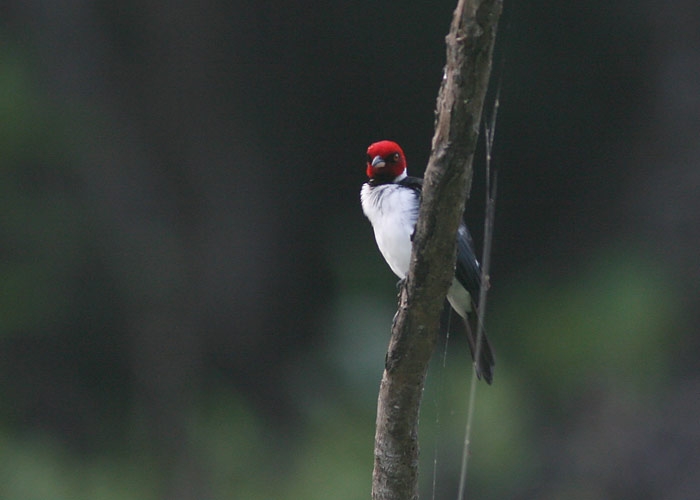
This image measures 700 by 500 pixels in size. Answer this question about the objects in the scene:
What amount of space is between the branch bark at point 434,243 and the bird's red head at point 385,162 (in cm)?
81

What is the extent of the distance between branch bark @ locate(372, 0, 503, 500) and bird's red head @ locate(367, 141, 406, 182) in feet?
2.66

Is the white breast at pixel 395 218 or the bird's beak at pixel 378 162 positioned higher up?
the bird's beak at pixel 378 162

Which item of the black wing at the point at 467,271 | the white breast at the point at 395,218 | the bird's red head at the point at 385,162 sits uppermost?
the bird's red head at the point at 385,162

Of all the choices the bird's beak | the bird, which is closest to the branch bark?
the bird

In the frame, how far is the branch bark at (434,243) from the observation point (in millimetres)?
1489

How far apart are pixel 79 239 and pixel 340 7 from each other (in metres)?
1.75

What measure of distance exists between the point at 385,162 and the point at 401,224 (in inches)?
8.0

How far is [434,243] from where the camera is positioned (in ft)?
5.42

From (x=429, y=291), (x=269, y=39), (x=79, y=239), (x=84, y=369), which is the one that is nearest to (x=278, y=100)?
(x=269, y=39)

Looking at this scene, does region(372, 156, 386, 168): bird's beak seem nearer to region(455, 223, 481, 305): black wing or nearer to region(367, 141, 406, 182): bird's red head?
region(367, 141, 406, 182): bird's red head

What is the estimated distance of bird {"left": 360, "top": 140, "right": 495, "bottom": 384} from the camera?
2447 millimetres

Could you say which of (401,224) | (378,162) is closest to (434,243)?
(401,224)

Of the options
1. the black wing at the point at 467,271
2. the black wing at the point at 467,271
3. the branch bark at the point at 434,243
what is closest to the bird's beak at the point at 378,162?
the black wing at the point at 467,271

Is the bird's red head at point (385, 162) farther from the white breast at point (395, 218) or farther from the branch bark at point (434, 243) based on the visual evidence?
the branch bark at point (434, 243)
